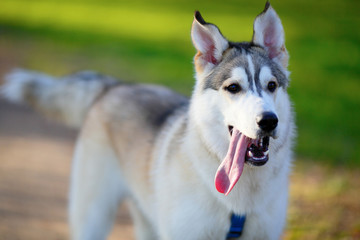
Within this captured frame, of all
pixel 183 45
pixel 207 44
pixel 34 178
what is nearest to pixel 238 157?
pixel 207 44

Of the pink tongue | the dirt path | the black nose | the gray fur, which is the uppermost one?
the gray fur

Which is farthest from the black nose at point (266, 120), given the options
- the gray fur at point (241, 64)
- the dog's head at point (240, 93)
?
the gray fur at point (241, 64)

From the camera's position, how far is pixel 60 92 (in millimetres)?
4879

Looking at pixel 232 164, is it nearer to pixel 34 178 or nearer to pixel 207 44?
pixel 207 44

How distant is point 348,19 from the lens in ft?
55.9

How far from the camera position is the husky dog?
3139 mm

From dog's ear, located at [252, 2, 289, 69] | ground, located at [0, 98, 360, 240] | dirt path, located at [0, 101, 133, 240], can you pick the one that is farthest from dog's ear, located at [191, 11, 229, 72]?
dirt path, located at [0, 101, 133, 240]

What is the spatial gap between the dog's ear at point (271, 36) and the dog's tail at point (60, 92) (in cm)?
190

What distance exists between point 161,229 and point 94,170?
971 mm

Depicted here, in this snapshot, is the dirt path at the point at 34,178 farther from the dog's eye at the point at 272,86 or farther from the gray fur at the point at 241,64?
the dog's eye at the point at 272,86

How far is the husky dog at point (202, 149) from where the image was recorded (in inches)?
124

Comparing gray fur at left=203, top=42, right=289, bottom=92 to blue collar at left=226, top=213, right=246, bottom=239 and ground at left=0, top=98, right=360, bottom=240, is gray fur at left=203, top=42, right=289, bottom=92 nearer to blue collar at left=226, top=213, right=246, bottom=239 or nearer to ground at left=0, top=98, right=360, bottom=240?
blue collar at left=226, top=213, right=246, bottom=239

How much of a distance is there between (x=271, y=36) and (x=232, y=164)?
1.10 meters

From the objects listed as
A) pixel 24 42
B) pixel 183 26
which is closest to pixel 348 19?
pixel 183 26
